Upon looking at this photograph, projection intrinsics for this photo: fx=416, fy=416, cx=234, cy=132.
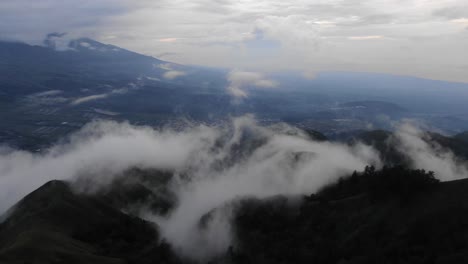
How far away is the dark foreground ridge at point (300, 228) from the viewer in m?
78.6

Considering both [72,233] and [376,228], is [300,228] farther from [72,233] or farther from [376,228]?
[72,233]

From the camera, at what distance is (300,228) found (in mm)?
110812

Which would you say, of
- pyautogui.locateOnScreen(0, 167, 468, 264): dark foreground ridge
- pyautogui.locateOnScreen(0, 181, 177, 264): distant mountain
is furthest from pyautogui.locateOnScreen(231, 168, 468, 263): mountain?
pyautogui.locateOnScreen(0, 181, 177, 264): distant mountain

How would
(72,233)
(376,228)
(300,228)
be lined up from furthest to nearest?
(72,233)
(300,228)
(376,228)

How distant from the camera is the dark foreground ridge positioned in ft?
258

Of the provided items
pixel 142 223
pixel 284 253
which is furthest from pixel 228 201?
pixel 284 253

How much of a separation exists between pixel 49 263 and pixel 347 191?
291 feet

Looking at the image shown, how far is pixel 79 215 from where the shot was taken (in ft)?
437

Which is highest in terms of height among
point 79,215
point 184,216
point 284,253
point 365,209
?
point 365,209

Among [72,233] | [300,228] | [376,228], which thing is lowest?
[72,233]

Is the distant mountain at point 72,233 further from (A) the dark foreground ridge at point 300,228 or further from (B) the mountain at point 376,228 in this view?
(B) the mountain at point 376,228

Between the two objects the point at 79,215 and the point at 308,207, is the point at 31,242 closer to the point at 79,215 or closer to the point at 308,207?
the point at 79,215

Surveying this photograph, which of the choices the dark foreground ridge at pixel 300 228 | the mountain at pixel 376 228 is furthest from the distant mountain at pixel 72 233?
the mountain at pixel 376 228

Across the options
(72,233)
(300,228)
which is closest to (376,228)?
(300,228)
